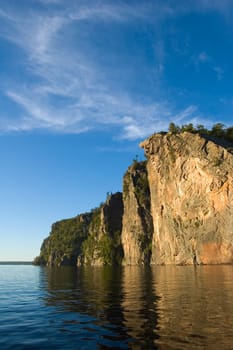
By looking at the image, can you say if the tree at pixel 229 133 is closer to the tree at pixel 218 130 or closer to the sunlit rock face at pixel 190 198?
the tree at pixel 218 130

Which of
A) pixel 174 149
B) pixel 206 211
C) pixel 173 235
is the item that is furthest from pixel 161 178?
pixel 206 211

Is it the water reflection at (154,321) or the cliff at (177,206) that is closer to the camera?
the water reflection at (154,321)

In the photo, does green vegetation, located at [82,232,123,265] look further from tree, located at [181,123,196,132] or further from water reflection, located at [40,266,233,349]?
water reflection, located at [40,266,233,349]

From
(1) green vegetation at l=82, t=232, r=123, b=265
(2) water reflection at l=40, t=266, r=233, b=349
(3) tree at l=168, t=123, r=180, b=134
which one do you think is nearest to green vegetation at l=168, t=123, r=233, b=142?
(3) tree at l=168, t=123, r=180, b=134

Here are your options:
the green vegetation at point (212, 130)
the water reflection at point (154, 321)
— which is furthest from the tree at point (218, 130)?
the water reflection at point (154, 321)

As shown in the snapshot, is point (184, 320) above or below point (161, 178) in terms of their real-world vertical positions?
below

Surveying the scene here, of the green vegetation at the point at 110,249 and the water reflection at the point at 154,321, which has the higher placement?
the green vegetation at the point at 110,249

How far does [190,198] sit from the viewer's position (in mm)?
103375

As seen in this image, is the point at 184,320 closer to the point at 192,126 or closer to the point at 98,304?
the point at 98,304

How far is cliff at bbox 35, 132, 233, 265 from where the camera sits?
8962 centimetres

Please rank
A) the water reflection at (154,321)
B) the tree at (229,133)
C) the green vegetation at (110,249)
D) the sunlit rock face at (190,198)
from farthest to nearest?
the green vegetation at (110,249), the tree at (229,133), the sunlit rock face at (190,198), the water reflection at (154,321)

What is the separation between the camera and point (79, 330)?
51.0 feet

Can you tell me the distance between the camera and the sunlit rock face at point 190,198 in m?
88.4

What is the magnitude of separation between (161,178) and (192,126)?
2409 cm
